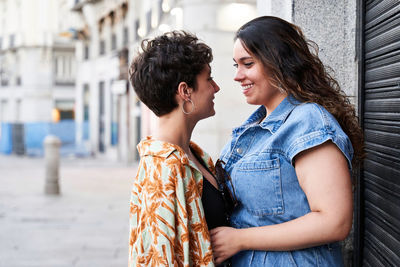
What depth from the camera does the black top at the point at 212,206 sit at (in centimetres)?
185

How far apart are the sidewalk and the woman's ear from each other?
4.73 m

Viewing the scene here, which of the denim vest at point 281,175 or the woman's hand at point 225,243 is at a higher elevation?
the denim vest at point 281,175

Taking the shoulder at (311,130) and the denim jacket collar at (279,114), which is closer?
the shoulder at (311,130)

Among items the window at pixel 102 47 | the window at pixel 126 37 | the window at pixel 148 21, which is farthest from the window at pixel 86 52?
the window at pixel 148 21

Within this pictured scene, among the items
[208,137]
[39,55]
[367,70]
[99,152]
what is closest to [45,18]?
[39,55]

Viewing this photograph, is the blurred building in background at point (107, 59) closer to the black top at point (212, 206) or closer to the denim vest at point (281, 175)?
the black top at point (212, 206)

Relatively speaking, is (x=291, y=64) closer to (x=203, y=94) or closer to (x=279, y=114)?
(x=279, y=114)

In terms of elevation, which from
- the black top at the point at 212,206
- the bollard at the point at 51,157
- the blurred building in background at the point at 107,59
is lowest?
the bollard at the point at 51,157

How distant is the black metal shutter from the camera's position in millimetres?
2047

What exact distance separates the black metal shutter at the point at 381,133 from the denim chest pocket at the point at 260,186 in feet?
2.02

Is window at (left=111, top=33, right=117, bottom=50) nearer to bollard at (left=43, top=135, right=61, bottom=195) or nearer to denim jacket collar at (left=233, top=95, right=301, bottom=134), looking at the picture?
bollard at (left=43, top=135, right=61, bottom=195)

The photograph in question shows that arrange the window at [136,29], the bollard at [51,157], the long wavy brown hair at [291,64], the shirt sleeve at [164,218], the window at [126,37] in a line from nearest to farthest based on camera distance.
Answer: the shirt sleeve at [164,218] < the long wavy brown hair at [291,64] < the bollard at [51,157] < the window at [136,29] < the window at [126,37]

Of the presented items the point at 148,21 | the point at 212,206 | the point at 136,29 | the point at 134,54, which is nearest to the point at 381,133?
the point at 212,206

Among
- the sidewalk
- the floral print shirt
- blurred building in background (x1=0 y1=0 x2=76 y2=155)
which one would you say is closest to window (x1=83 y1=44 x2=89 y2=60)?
blurred building in background (x1=0 y1=0 x2=76 y2=155)
